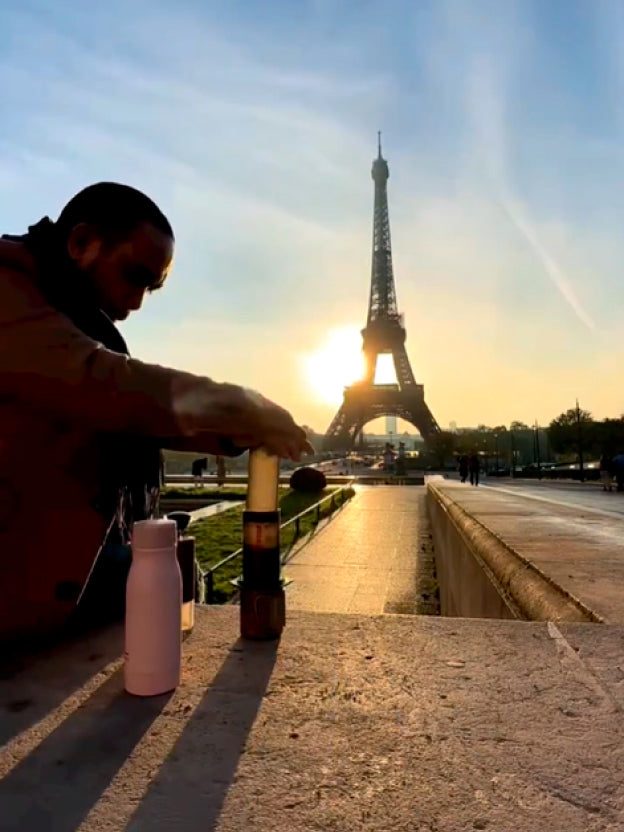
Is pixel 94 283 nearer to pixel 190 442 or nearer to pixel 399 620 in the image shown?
pixel 190 442

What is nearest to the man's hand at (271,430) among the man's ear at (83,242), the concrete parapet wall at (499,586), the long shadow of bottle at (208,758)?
the long shadow of bottle at (208,758)

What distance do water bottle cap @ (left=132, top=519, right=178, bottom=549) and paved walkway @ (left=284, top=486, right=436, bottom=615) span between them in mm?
3543

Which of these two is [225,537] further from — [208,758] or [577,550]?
[208,758]

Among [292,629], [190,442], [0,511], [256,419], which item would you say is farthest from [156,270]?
[292,629]

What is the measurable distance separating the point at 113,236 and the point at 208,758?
135 centimetres

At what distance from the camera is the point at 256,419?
1412mm

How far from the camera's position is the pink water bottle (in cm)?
131

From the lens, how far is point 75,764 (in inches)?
40.3

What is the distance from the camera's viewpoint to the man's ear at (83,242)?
162 centimetres

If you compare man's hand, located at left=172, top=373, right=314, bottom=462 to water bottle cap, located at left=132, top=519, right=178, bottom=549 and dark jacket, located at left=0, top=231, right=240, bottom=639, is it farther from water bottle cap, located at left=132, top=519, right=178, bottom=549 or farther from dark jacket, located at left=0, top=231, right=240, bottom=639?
water bottle cap, located at left=132, top=519, right=178, bottom=549

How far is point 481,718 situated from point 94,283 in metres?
1.51

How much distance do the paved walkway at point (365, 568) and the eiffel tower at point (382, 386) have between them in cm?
3879

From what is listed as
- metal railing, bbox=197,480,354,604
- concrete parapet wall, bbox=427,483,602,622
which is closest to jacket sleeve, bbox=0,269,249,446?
metal railing, bbox=197,480,354,604

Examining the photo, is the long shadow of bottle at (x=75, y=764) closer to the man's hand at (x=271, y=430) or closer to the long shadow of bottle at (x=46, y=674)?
the long shadow of bottle at (x=46, y=674)
